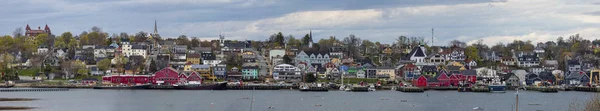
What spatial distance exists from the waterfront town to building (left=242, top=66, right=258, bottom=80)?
0.10 m

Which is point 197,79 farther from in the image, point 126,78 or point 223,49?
point 223,49

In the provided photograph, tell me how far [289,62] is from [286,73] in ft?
41.4

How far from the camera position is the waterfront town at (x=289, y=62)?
86.4 metres

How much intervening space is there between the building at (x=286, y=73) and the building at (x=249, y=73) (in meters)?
1.98

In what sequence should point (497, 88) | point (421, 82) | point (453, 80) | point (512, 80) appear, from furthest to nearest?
point (512, 80) → point (453, 80) → point (421, 82) → point (497, 88)

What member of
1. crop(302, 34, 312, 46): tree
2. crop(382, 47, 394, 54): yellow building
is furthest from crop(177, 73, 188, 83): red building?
crop(302, 34, 312, 46): tree

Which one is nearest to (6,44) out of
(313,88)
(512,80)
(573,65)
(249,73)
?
(249,73)

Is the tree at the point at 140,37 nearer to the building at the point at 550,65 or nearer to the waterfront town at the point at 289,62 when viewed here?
the waterfront town at the point at 289,62

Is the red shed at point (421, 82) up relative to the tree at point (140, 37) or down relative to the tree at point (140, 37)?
down

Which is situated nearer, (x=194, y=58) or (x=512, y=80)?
(x=512, y=80)

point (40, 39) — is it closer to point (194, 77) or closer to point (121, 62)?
point (121, 62)

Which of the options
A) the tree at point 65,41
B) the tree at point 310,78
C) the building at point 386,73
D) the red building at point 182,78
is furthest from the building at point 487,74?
the tree at point 65,41

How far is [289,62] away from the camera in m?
104

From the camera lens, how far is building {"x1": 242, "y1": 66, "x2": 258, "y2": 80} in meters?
90.6
